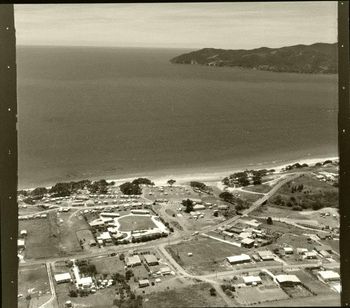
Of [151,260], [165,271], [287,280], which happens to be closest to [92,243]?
[151,260]

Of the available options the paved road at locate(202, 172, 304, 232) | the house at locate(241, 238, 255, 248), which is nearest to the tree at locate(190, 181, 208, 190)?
the paved road at locate(202, 172, 304, 232)

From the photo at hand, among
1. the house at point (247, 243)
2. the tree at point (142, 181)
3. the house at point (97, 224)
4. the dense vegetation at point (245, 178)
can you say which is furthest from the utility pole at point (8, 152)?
the dense vegetation at point (245, 178)

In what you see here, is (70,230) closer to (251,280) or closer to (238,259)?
(238,259)

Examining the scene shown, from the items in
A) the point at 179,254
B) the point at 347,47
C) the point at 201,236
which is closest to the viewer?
the point at 347,47

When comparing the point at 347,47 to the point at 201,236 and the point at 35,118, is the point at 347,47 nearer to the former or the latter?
the point at 201,236

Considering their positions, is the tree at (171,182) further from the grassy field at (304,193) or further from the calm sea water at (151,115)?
the grassy field at (304,193)

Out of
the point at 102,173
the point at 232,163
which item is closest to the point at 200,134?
the point at 232,163
